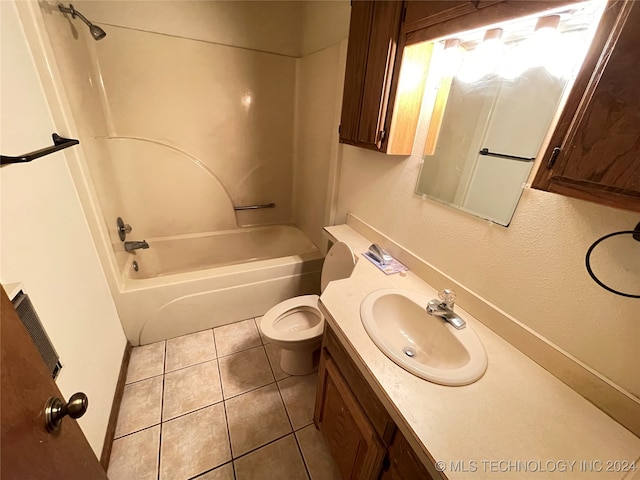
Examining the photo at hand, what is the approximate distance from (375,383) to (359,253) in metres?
0.76

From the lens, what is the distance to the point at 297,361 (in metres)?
1.60

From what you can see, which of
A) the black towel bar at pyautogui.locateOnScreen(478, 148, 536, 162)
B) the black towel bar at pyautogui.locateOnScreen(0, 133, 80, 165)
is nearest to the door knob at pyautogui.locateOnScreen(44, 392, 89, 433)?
the black towel bar at pyautogui.locateOnScreen(0, 133, 80, 165)

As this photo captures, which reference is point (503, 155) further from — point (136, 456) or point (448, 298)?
point (136, 456)

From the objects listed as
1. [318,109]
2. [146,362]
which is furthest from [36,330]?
[318,109]

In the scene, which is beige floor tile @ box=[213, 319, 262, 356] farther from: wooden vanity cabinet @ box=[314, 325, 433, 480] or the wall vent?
the wall vent

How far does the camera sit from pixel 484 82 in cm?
94

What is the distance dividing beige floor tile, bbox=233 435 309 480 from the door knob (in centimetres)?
92

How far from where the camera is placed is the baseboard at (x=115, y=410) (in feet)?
3.81

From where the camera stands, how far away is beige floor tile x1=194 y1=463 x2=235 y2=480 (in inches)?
45.4

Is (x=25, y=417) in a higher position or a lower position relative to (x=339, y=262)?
higher

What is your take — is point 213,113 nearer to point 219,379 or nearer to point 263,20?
point 263,20

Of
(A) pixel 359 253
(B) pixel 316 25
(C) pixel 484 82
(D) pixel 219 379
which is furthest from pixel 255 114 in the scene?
(D) pixel 219 379

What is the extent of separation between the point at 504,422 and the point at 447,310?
1.18 feet

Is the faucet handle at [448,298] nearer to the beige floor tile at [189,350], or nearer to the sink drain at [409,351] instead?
the sink drain at [409,351]
